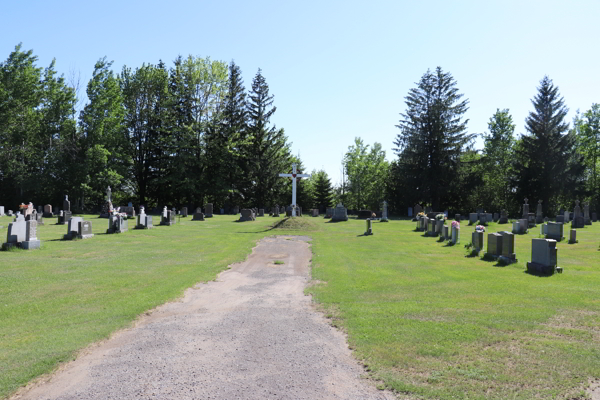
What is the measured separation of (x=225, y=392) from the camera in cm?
388

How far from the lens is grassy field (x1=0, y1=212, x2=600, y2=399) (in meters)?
4.22

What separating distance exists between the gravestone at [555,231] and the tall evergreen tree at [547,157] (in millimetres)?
29520

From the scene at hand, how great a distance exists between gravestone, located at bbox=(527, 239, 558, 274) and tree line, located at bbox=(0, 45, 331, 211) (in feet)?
128

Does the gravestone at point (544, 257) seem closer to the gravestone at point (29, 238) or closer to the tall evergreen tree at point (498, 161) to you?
the gravestone at point (29, 238)

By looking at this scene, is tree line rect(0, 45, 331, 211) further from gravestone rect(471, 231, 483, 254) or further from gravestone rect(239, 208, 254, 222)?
gravestone rect(471, 231, 483, 254)

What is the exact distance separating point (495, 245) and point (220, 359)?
10854 millimetres

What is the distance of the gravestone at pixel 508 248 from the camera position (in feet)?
38.4

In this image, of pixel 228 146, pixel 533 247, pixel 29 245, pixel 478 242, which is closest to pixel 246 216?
pixel 228 146

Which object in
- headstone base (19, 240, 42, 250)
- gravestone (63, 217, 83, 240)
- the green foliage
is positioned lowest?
headstone base (19, 240, 42, 250)

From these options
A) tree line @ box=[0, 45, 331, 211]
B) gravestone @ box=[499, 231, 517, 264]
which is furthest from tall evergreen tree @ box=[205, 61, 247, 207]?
gravestone @ box=[499, 231, 517, 264]

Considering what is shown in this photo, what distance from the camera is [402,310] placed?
6.66m

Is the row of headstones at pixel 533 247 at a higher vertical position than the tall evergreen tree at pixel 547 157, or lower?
lower

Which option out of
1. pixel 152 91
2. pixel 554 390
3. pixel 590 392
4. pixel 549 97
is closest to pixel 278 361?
pixel 554 390

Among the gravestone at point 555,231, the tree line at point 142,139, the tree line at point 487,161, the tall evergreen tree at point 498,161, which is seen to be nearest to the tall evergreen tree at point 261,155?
the tree line at point 142,139
